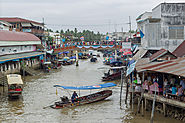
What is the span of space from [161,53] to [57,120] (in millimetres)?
12057

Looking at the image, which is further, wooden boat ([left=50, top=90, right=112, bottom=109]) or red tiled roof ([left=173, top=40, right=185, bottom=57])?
red tiled roof ([left=173, top=40, right=185, bottom=57])

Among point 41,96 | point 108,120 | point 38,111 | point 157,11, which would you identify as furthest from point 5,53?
point 108,120

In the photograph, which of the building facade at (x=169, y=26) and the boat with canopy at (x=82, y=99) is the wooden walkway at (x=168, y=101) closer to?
the boat with canopy at (x=82, y=99)

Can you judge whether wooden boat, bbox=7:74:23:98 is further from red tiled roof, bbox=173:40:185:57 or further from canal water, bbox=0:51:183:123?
red tiled roof, bbox=173:40:185:57

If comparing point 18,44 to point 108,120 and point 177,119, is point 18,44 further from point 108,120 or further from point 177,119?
point 177,119

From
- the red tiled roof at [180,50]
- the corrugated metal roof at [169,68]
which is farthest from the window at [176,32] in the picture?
the corrugated metal roof at [169,68]

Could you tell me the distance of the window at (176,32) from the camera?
1216 inches

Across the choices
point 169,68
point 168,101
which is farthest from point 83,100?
point 169,68

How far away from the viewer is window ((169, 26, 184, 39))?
101 ft

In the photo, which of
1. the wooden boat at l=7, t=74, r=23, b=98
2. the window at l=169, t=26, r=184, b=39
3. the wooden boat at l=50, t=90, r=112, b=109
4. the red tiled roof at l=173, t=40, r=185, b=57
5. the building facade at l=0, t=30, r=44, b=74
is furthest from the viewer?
the building facade at l=0, t=30, r=44, b=74

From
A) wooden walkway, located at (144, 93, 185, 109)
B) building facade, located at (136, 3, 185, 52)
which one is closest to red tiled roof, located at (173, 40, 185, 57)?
building facade, located at (136, 3, 185, 52)

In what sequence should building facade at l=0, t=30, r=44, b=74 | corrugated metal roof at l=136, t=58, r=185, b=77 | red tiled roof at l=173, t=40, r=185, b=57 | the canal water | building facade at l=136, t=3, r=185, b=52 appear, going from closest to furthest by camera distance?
corrugated metal roof at l=136, t=58, r=185, b=77 → the canal water → red tiled roof at l=173, t=40, r=185, b=57 → building facade at l=136, t=3, r=185, b=52 → building facade at l=0, t=30, r=44, b=74

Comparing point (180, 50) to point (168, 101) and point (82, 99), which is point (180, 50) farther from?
point (82, 99)

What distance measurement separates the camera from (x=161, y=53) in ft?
80.5
